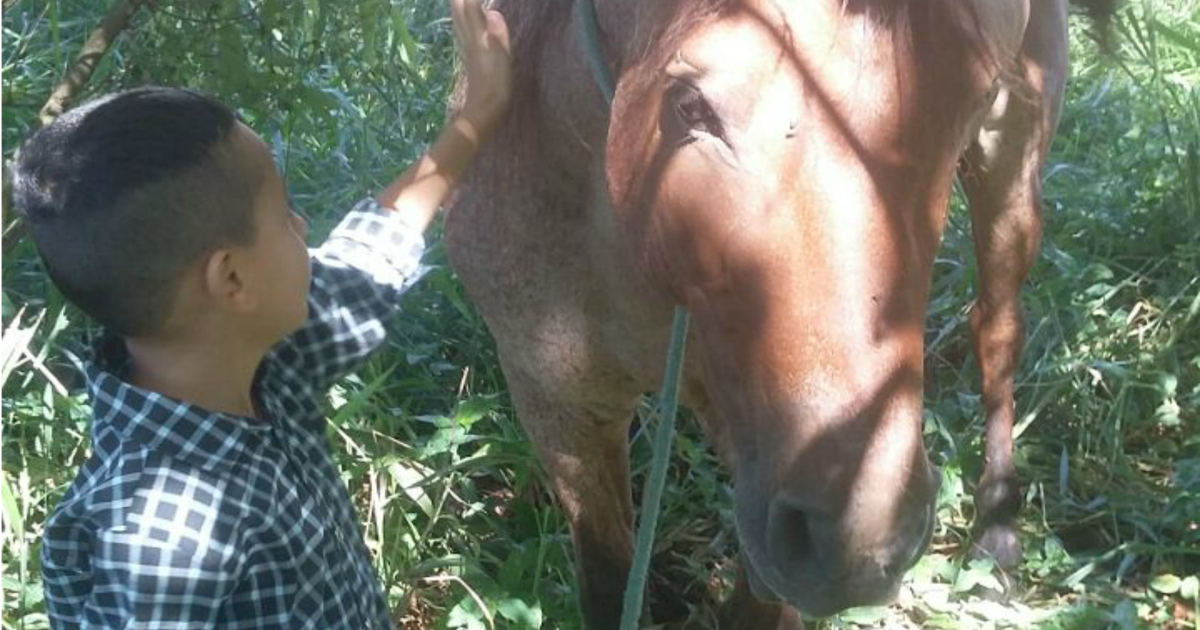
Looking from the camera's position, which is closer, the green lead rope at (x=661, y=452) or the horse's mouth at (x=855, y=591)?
the horse's mouth at (x=855, y=591)

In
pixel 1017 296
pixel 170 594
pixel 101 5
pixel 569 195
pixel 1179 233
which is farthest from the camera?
pixel 1179 233

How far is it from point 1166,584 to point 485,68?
1.77 metres

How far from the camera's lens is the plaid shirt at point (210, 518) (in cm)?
140

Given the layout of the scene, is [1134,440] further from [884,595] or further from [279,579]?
[279,579]

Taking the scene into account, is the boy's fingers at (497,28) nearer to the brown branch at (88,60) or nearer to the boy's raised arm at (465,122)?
the boy's raised arm at (465,122)

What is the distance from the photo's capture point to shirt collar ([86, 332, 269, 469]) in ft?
4.75

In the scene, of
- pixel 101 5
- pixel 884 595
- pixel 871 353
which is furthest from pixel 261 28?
pixel 101 5

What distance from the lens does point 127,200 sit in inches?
55.0

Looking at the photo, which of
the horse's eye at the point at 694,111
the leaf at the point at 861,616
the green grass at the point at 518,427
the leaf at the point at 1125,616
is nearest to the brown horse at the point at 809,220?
the horse's eye at the point at 694,111

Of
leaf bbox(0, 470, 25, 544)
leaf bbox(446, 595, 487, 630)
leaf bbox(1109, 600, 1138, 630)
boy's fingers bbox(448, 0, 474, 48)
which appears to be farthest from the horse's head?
leaf bbox(1109, 600, 1138, 630)

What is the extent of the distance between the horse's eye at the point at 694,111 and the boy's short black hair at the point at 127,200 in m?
0.47

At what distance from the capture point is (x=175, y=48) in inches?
67.8

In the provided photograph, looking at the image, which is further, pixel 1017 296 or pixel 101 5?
pixel 101 5

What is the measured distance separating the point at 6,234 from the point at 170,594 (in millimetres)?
419
